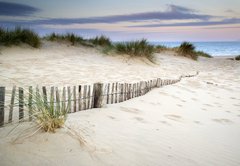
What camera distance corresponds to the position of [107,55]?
11.2 metres

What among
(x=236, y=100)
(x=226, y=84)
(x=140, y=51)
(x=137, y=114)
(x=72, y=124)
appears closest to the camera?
(x=72, y=124)

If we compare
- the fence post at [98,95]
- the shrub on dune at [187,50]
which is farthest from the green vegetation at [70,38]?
the fence post at [98,95]

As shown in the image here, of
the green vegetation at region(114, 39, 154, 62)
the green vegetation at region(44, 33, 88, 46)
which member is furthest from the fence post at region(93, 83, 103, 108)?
the green vegetation at region(44, 33, 88, 46)

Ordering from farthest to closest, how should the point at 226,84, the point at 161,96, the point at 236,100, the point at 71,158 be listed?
1. the point at 226,84
2. the point at 236,100
3. the point at 161,96
4. the point at 71,158

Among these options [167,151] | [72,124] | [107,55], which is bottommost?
[167,151]

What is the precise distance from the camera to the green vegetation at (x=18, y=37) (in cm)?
972

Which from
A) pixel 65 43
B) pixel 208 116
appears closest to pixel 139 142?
pixel 208 116

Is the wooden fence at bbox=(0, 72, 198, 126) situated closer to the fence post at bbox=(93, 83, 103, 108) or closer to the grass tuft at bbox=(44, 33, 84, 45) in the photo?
the fence post at bbox=(93, 83, 103, 108)

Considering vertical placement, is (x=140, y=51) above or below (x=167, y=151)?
above

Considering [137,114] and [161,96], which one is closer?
[137,114]

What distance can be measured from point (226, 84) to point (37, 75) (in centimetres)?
604

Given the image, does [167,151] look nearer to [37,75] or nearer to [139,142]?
[139,142]

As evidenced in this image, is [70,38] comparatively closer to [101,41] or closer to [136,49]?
[101,41]

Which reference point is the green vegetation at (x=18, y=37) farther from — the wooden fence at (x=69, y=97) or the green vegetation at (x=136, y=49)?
the wooden fence at (x=69, y=97)
